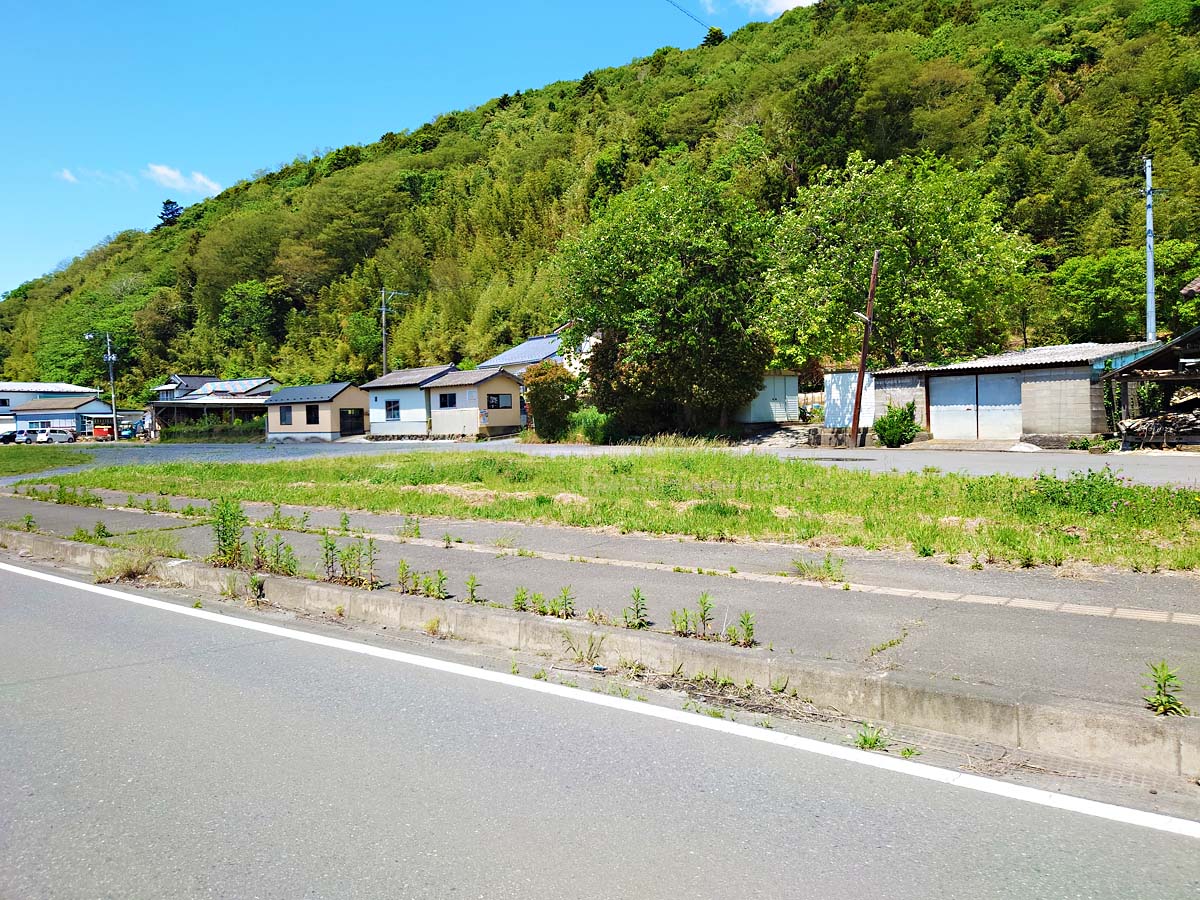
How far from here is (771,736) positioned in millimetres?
4039

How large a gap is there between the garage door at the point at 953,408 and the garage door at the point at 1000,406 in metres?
0.33

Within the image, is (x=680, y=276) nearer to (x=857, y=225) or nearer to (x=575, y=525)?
(x=857, y=225)

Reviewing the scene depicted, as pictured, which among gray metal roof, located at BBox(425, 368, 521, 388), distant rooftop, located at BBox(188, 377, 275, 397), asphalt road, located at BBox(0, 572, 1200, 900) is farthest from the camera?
distant rooftop, located at BBox(188, 377, 275, 397)

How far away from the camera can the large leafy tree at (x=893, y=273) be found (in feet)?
107

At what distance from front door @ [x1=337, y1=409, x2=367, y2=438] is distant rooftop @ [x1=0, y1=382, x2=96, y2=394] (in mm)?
48929

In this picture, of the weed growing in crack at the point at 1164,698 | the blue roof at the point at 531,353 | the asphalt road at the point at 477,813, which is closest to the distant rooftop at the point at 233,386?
the blue roof at the point at 531,353

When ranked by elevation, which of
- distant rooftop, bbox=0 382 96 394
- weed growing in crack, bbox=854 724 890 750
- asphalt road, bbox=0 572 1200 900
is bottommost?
weed growing in crack, bbox=854 724 890 750

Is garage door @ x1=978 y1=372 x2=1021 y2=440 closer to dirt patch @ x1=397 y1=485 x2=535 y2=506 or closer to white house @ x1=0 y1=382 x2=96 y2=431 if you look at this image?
dirt patch @ x1=397 y1=485 x2=535 y2=506

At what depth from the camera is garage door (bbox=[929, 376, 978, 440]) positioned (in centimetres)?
2756

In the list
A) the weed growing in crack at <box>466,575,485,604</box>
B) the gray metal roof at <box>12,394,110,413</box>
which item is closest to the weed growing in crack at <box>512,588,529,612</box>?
the weed growing in crack at <box>466,575,485,604</box>

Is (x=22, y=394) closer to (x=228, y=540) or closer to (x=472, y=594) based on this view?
(x=228, y=540)

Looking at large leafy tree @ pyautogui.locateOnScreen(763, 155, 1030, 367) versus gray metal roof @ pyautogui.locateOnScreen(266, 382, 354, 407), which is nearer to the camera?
large leafy tree @ pyautogui.locateOnScreen(763, 155, 1030, 367)

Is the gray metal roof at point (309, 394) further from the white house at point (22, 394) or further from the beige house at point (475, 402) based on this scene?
the white house at point (22, 394)

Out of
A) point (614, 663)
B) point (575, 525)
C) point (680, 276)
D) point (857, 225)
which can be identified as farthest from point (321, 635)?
point (857, 225)
